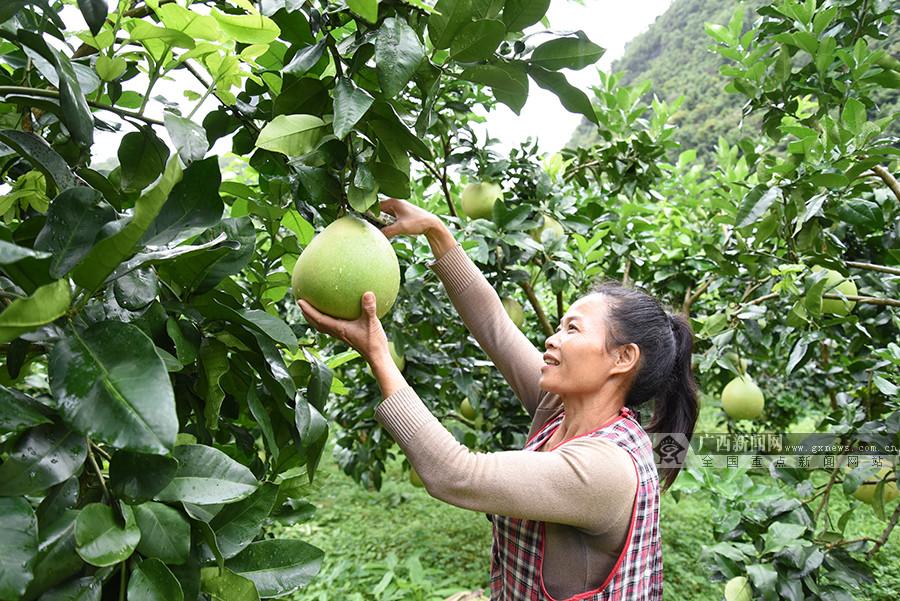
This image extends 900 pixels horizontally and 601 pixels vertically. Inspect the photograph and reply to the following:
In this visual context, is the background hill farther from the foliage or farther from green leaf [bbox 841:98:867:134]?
the foliage

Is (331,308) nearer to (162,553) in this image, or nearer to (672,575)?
(162,553)

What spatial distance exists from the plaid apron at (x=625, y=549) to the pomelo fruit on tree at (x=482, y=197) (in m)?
0.96

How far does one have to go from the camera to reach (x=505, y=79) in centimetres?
89

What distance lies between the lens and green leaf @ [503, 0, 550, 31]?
0.85 meters

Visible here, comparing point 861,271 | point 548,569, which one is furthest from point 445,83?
point 861,271

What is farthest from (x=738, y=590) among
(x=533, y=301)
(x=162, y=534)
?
(x=162, y=534)

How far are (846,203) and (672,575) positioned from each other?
2872mm

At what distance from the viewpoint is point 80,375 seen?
0.52m

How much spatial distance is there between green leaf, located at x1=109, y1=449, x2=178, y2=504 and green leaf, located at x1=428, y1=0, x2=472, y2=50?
1.90 feet

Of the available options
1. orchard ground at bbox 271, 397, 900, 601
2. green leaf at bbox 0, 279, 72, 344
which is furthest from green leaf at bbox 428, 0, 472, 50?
orchard ground at bbox 271, 397, 900, 601

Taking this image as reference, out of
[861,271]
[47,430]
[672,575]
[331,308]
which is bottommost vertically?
[672,575]

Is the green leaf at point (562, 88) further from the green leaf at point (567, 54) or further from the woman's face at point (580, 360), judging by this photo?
the woman's face at point (580, 360)

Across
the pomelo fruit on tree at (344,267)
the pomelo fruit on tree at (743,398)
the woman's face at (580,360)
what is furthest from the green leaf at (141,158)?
the pomelo fruit on tree at (743,398)

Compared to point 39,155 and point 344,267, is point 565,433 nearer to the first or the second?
point 344,267
